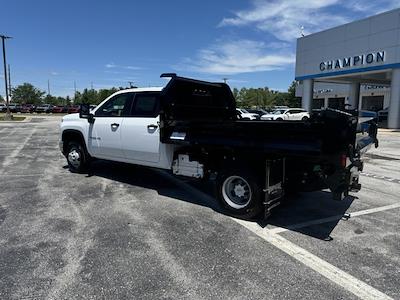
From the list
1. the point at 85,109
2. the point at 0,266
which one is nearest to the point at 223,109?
the point at 85,109

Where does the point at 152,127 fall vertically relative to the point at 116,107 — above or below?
below

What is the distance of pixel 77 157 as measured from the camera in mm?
8859

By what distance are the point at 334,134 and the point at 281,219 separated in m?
1.73

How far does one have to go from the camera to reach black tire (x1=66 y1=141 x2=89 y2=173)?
28.6ft

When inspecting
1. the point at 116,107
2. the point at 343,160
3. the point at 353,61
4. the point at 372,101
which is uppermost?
the point at 353,61

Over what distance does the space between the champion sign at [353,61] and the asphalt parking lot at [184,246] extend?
86.7 feet

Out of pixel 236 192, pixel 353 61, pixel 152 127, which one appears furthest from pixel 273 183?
pixel 353 61

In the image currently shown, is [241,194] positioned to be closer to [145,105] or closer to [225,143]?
[225,143]

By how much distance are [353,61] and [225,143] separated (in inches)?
1224

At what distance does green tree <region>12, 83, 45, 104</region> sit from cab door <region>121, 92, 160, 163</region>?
355 ft

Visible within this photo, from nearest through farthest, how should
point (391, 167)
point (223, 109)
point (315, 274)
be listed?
point (315, 274) → point (223, 109) → point (391, 167)

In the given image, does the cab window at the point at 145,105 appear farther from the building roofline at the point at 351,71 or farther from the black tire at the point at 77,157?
the building roofline at the point at 351,71

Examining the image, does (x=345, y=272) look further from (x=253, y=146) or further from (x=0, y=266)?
(x=0, y=266)

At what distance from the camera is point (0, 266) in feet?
13.1
